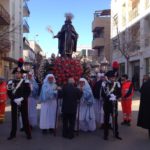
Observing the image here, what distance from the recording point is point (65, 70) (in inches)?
579

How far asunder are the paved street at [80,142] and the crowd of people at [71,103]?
279 millimetres

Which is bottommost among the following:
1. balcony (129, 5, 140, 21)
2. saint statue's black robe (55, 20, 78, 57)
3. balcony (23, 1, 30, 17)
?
saint statue's black robe (55, 20, 78, 57)

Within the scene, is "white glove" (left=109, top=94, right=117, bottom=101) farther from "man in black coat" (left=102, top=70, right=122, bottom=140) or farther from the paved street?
the paved street

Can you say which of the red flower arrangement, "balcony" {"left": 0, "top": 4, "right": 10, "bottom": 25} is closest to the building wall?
"balcony" {"left": 0, "top": 4, "right": 10, "bottom": 25}

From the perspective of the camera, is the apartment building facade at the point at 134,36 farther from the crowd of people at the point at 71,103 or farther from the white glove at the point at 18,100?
the white glove at the point at 18,100

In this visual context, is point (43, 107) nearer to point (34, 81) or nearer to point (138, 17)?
point (34, 81)

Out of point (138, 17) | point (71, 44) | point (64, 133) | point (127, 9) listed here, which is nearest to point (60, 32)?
point (71, 44)

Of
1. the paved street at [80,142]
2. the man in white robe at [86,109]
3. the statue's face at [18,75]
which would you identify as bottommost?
the paved street at [80,142]

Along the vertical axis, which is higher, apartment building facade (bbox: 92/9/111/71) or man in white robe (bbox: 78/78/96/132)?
apartment building facade (bbox: 92/9/111/71)

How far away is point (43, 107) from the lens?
1368 centimetres

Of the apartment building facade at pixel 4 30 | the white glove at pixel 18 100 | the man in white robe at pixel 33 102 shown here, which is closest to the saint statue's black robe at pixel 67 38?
the man in white robe at pixel 33 102

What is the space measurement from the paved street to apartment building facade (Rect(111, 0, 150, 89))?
1058 inches

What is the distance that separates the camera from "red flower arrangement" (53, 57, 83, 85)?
14680mm

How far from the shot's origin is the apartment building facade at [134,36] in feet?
137
